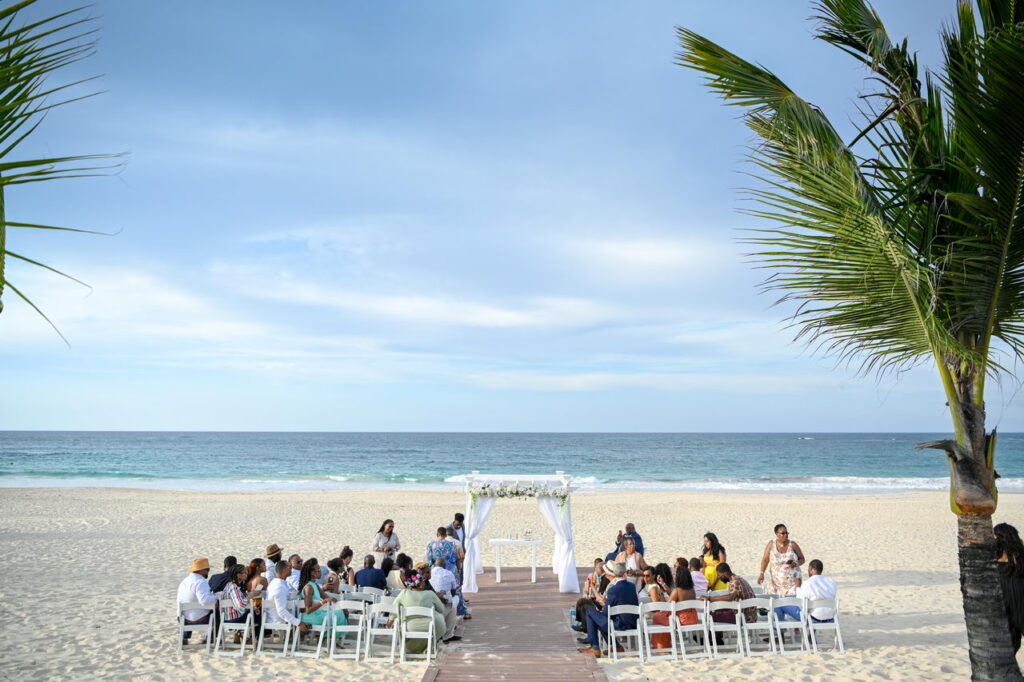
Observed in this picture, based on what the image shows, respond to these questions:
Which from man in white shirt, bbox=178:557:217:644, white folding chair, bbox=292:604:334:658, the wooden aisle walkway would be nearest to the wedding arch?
the wooden aisle walkway

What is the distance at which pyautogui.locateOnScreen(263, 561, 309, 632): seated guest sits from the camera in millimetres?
8609

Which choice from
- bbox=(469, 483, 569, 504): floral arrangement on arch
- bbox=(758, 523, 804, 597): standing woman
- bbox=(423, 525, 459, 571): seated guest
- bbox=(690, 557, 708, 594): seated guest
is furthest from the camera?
bbox=(469, 483, 569, 504): floral arrangement on arch

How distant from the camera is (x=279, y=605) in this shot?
8.62 m

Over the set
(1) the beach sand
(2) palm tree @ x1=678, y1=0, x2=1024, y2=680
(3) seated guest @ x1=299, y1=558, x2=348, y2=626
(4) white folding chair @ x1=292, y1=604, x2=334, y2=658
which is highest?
(2) palm tree @ x1=678, y1=0, x2=1024, y2=680

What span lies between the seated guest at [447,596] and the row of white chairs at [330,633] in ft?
2.12

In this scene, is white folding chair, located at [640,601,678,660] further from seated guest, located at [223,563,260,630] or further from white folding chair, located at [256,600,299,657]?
seated guest, located at [223,563,260,630]

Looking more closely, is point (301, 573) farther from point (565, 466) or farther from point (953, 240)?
point (565, 466)

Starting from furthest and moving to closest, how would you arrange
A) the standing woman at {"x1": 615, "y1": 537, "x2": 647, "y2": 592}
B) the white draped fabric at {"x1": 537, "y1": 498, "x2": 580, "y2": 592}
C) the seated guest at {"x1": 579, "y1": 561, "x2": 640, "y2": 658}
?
the white draped fabric at {"x1": 537, "y1": 498, "x2": 580, "y2": 592} → the standing woman at {"x1": 615, "y1": 537, "x2": 647, "y2": 592} → the seated guest at {"x1": 579, "y1": 561, "x2": 640, "y2": 658}

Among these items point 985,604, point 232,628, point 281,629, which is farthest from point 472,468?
point 985,604

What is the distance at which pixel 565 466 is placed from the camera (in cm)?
6562

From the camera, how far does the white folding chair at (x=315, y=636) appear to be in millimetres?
8562

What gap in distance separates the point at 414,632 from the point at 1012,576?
20.0 ft

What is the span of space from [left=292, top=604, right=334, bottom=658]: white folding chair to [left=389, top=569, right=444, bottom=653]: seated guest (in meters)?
0.88

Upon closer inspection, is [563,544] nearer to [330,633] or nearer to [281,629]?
[330,633]
